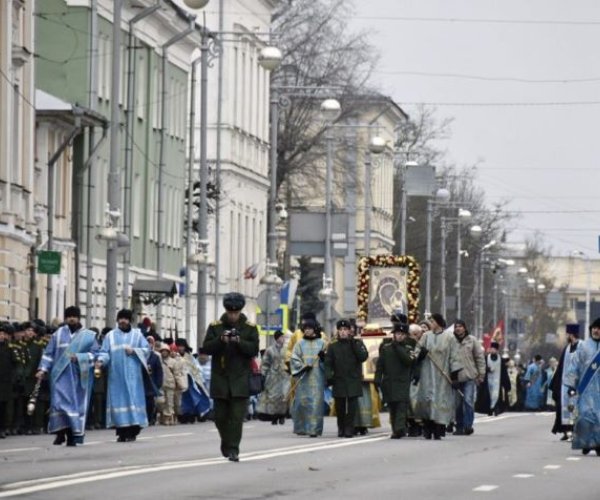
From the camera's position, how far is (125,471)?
24.6 m

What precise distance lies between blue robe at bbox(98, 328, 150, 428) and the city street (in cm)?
41

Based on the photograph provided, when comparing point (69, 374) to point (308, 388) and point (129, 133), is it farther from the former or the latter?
point (129, 133)

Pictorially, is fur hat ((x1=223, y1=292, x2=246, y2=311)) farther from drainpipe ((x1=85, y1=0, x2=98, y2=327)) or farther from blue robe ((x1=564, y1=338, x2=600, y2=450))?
drainpipe ((x1=85, y1=0, x2=98, y2=327))

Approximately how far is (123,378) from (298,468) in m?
8.56

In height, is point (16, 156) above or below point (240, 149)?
below

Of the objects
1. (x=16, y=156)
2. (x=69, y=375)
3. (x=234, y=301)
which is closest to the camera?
(x=234, y=301)

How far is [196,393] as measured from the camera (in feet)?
160

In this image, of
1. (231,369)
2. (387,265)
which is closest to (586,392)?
(231,369)

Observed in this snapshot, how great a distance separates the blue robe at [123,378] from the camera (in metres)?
34.5

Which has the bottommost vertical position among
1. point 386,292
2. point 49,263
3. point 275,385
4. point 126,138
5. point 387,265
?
point 275,385

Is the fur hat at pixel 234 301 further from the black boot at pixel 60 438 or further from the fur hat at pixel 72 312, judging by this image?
the black boot at pixel 60 438

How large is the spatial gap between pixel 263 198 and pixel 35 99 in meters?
39.1

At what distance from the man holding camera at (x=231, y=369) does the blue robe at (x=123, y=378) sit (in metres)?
7.05

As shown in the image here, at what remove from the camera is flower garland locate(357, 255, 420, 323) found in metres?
58.1
